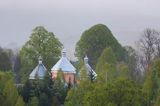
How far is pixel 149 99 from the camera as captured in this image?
55.4 meters

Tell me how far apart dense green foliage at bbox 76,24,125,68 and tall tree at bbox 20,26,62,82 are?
866 centimetres

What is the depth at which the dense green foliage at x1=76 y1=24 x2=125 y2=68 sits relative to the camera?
9800 cm

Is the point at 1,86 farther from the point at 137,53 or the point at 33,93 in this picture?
the point at 137,53

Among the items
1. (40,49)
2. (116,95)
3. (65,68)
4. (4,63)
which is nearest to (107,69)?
(116,95)

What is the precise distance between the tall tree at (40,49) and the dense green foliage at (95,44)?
8659mm

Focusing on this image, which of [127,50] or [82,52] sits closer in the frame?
[82,52]

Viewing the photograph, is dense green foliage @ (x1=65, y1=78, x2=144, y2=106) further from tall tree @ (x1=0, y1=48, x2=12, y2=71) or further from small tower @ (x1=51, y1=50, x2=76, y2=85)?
tall tree @ (x1=0, y1=48, x2=12, y2=71)

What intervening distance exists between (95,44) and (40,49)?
38.0 ft

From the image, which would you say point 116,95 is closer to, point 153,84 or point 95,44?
point 153,84

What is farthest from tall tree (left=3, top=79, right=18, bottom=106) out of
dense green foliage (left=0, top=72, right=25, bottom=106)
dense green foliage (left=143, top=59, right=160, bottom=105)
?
dense green foliage (left=143, top=59, right=160, bottom=105)

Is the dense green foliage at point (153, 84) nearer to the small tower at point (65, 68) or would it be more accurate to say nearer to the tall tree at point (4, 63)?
the small tower at point (65, 68)

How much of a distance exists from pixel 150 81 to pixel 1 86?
14426mm

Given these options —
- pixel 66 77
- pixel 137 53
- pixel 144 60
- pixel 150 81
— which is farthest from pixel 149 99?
pixel 137 53

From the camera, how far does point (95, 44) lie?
98.3m
